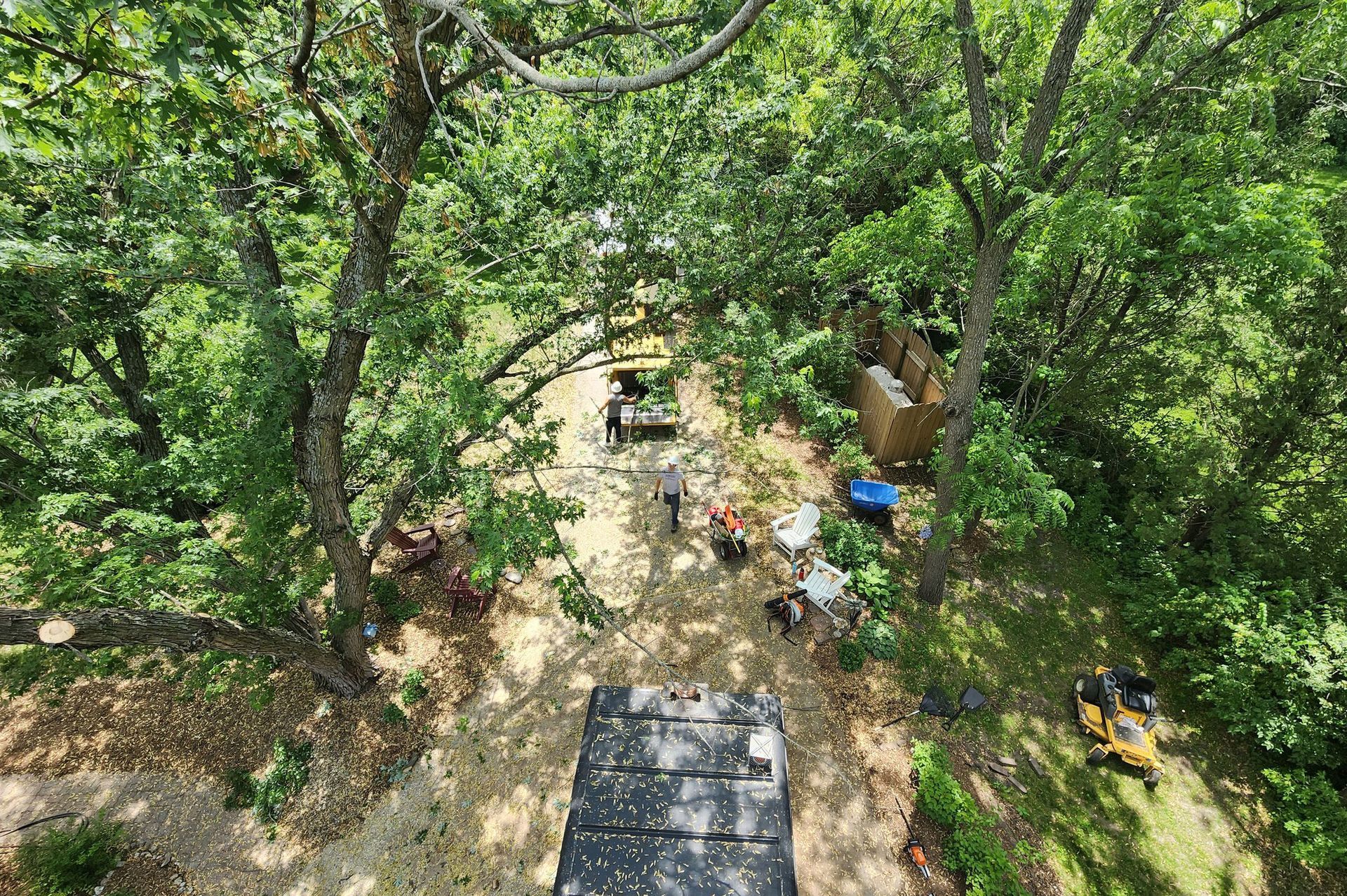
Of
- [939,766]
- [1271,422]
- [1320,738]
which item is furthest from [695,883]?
[1271,422]

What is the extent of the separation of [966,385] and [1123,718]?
5009 mm

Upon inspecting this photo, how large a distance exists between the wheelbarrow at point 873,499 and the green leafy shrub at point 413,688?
7824 mm

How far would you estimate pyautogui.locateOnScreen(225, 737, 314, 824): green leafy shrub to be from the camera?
6.28 m

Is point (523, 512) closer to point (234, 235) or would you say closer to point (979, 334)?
point (234, 235)

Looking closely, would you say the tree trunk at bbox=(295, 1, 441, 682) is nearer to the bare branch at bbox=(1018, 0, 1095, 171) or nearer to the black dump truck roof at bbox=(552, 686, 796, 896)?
the black dump truck roof at bbox=(552, 686, 796, 896)

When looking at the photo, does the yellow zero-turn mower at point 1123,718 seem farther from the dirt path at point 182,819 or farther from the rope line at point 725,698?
the dirt path at point 182,819

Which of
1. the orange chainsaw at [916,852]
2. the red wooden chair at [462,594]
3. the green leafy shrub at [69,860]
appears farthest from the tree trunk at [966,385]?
the green leafy shrub at [69,860]

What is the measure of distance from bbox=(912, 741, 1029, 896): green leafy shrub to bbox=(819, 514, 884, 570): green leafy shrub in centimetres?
295

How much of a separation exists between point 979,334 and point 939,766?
5.54m

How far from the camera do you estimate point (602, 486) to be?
11.1m

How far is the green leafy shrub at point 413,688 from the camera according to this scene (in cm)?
734

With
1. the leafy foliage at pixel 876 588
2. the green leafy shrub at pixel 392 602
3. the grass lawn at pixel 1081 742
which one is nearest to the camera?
the grass lawn at pixel 1081 742

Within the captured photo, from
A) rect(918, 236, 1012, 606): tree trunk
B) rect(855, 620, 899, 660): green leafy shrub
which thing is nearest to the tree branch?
rect(918, 236, 1012, 606): tree trunk

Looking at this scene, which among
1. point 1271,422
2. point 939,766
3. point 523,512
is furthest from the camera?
point 1271,422
